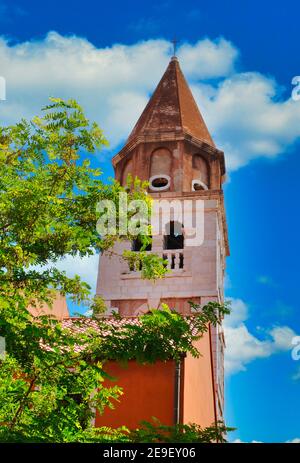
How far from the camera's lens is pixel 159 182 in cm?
2664

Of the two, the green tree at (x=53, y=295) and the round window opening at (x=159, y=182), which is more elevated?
the round window opening at (x=159, y=182)

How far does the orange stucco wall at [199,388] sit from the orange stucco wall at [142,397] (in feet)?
1.28

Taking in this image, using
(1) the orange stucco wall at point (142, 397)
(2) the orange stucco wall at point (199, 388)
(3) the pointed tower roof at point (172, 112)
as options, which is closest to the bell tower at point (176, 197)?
(3) the pointed tower roof at point (172, 112)

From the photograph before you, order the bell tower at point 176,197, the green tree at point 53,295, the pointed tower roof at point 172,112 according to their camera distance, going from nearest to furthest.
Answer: the green tree at point 53,295 → the bell tower at point 176,197 → the pointed tower roof at point 172,112

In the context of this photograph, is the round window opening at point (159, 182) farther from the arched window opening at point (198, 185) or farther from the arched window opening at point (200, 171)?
the arched window opening at point (200, 171)

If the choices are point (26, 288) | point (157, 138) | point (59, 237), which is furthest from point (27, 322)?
point (157, 138)

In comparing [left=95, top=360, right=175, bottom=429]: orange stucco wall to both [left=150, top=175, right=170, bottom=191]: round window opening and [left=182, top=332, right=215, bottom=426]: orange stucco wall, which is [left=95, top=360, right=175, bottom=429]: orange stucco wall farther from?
[left=150, top=175, right=170, bottom=191]: round window opening

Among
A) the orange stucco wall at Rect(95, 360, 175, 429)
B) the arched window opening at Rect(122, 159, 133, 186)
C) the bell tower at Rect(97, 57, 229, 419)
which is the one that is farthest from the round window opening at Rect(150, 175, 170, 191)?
the orange stucco wall at Rect(95, 360, 175, 429)

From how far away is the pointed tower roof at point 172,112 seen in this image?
28.0 m

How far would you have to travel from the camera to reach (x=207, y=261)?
961 inches

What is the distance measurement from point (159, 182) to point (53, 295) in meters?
18.3

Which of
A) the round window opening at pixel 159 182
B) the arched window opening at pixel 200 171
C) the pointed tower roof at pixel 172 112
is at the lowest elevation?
the round window opening at pixel 159 182

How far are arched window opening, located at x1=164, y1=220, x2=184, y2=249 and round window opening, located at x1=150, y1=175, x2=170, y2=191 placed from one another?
169cm

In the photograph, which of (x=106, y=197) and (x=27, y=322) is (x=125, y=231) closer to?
(x=106, y=197)
